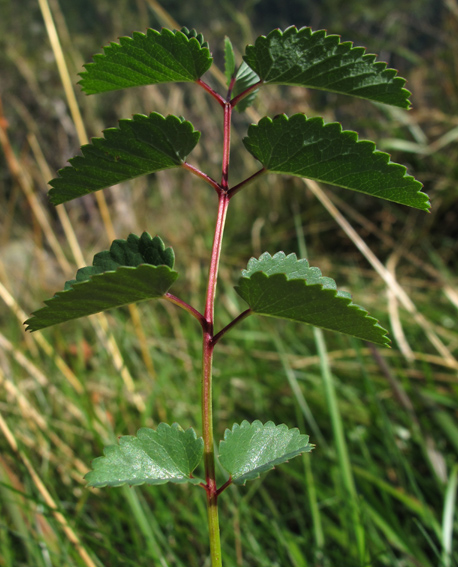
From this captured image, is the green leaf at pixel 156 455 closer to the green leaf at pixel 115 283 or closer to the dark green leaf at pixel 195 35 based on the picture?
the green leaf at pixel 115 283

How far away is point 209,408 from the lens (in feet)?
0.76

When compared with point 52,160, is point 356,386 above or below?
below

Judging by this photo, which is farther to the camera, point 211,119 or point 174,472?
point 211,119

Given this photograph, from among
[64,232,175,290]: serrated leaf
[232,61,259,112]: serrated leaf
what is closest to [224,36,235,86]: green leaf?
[232,61,259,112]: serrated leaf

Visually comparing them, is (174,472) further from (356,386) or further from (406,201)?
(356,386)

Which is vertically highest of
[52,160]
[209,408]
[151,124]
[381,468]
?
[52,160]

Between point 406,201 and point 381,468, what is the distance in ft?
1.88

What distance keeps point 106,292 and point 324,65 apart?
16 cm

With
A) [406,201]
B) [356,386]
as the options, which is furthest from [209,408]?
[356,386]

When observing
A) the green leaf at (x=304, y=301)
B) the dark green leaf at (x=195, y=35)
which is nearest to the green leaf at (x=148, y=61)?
the dark green leaf at (x=195, y=35)

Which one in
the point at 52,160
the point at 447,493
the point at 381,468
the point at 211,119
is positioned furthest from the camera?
the point at 52,160

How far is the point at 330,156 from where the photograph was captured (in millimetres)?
247

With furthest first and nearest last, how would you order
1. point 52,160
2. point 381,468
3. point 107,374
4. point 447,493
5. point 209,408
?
point 52,160, point 107,374, point 381,468, point 447,493, point 209,408

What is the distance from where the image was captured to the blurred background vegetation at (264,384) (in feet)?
1.75
